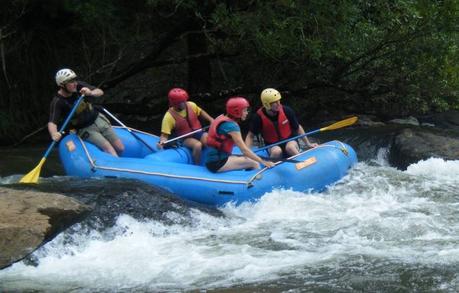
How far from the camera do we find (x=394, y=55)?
34.2 ft

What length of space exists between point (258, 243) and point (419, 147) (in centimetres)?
472

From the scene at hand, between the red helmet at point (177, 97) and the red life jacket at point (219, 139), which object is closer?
the red life jacket at point (219, 139)

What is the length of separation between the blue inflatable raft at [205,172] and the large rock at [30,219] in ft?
4.21

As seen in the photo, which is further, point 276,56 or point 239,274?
point 276,56

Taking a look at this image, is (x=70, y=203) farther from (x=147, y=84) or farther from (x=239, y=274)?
(x=147, y=84)

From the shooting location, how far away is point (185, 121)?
7.86m

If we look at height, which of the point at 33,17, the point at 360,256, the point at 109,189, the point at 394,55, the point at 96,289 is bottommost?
the point at 360,256

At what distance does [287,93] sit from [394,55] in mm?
2012

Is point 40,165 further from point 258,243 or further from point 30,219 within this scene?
point 258,243

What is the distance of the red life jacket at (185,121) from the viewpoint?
783 cm

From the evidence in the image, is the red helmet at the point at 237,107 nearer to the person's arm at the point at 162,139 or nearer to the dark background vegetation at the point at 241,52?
the person's arm at the point at 162,139

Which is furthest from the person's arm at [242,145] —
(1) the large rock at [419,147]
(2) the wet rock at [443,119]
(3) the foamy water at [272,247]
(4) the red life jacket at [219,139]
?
(2) the wet rock at [443,119]

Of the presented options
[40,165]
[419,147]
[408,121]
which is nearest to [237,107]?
[40,165]

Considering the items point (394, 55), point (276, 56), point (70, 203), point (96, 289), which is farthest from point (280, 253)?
point (394, 55)
